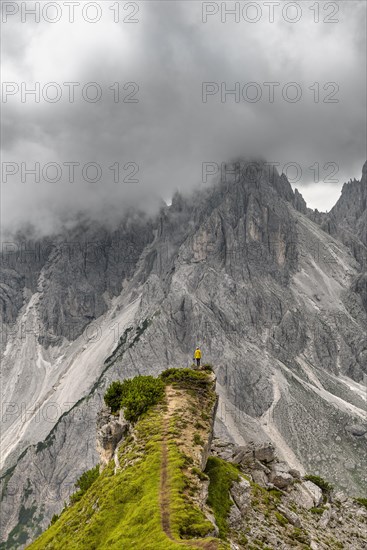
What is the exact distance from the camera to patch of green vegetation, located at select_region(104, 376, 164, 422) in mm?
40500

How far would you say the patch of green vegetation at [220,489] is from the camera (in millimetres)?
28316

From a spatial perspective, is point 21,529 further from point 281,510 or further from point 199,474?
point 199,474

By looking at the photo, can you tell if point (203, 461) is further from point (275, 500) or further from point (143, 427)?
point (275, 500)

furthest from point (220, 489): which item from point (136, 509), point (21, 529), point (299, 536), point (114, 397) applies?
point (21, 529)

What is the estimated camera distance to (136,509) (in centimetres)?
2539

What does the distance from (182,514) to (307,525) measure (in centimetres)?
1829

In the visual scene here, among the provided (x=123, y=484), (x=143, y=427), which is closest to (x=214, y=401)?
(x=143, y=427)

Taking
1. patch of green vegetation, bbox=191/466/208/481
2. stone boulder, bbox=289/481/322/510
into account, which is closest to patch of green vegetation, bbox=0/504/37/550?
stone boulder, bbox=289/481/322/510

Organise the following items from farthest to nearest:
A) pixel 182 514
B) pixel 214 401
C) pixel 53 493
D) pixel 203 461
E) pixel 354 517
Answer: pixel 53 493 → pixel 354 517 → pixel 214 401 → pixel 203 461 → pixel 182 514

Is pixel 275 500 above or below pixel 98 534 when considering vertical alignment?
below

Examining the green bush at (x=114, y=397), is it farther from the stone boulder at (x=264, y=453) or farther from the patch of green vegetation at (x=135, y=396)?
the stone boulder at (x=264, y=453)

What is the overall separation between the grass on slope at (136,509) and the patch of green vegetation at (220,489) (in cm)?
330

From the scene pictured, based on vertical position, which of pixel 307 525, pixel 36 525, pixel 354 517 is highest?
pixel 307 525

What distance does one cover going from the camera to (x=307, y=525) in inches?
1435
